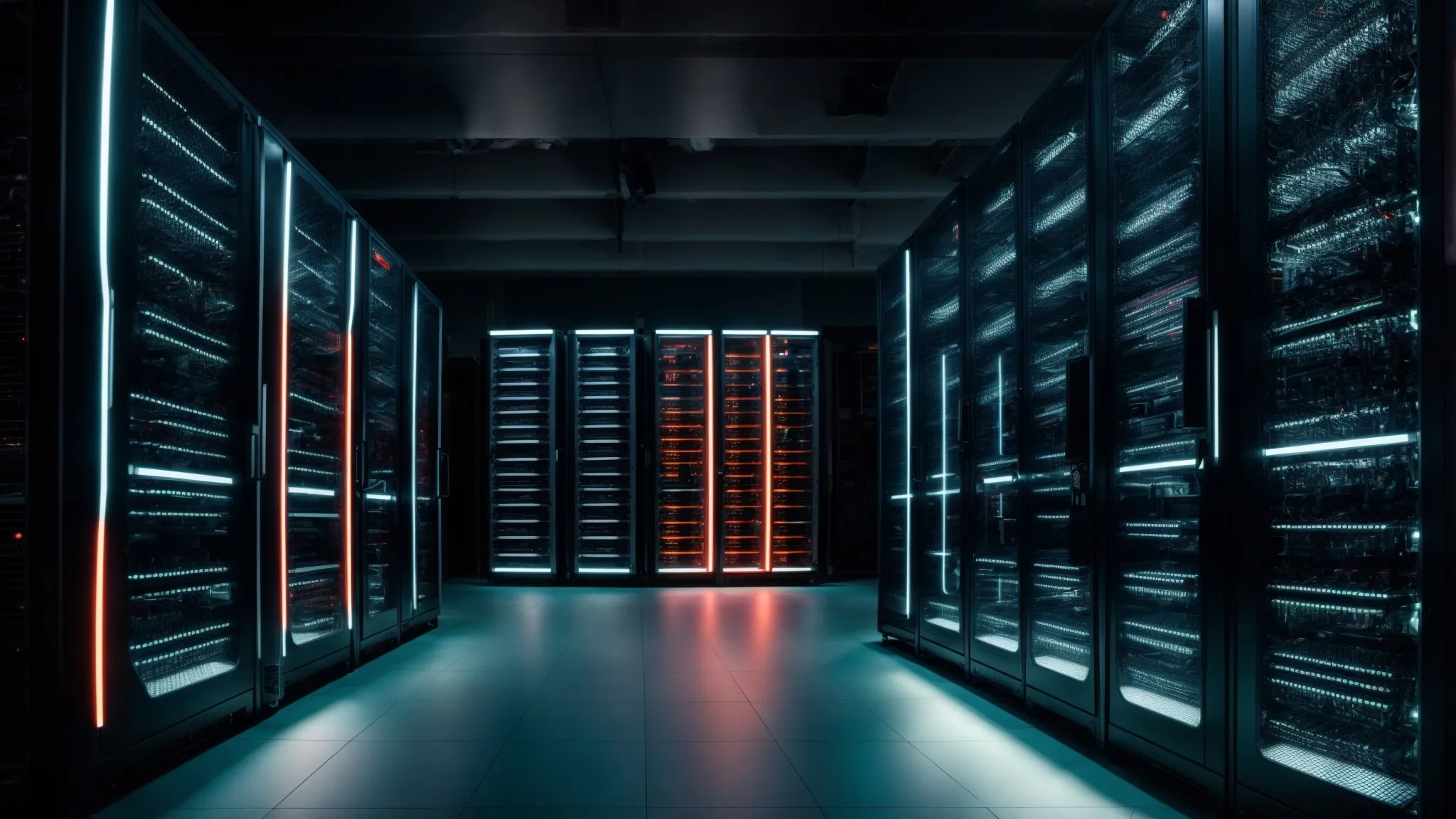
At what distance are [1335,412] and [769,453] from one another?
8.35 m

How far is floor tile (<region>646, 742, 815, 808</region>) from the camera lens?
2.72 meters

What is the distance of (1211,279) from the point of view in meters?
2.59

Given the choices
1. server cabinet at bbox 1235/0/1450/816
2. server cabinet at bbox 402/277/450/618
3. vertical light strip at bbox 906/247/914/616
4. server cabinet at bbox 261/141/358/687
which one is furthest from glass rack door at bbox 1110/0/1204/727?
server cabinet at bbox 402/277/450/618

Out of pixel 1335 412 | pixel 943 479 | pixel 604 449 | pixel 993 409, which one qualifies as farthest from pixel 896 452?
pixel 604 449

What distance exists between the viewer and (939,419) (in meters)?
5.24

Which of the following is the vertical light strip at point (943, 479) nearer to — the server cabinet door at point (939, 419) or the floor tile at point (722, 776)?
the server cabinet door at point (939, 419)

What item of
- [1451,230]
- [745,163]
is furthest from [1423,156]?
[745,163]

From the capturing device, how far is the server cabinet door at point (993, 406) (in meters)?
4.17

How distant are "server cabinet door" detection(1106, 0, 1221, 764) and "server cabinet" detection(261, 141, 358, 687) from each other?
3.23 metres

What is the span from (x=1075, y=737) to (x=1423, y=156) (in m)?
2.38

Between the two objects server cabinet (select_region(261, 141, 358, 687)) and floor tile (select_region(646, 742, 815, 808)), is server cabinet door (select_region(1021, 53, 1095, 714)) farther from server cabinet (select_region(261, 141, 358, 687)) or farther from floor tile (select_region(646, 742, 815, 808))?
server cabinet (select_region(261, 141, 358, 687))

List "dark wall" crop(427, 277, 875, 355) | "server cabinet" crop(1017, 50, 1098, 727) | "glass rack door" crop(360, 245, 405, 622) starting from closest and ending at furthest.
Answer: "server cabinet" crop(1017, 50, 1098, 727)
"glass rack door" crop(360, 245, 405, 622)
"dark wall" crop(427, 277, 875, 355)

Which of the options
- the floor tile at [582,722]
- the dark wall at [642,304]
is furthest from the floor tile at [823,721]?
the dark wall at [642,304]

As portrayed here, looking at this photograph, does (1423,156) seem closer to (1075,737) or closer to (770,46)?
(1075,737)
